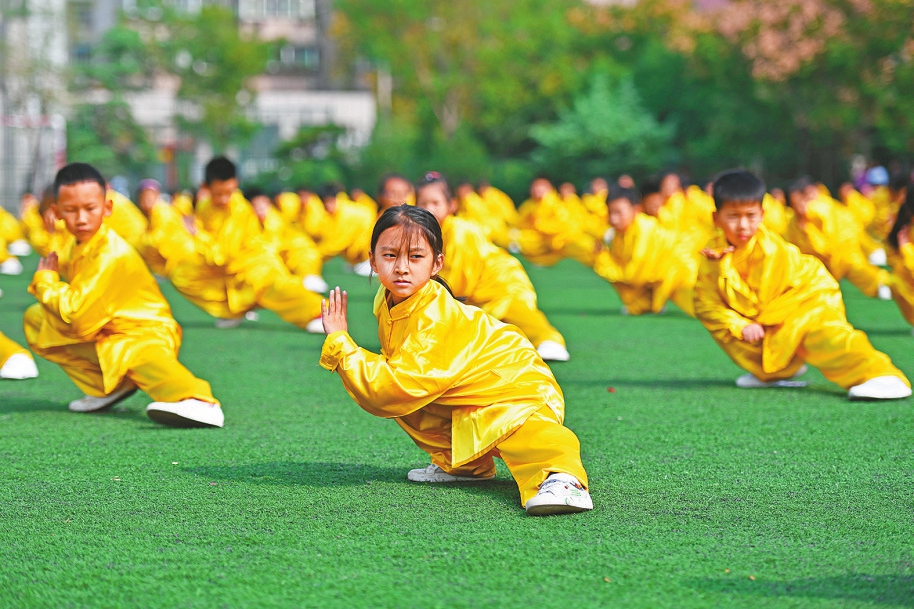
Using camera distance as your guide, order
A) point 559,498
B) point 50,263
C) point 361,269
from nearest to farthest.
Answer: point 559,498, point 50,263, point 361,269

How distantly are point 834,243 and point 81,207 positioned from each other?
27.0ft

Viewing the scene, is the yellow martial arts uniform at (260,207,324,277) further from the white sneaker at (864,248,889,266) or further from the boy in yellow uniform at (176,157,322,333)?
the white sneaker at (864,248,889,266)

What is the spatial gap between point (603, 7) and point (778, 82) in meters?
17.3

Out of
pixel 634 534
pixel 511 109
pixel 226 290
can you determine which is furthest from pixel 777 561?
pixel 511 109

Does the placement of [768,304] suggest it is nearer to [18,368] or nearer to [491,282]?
[491,282]

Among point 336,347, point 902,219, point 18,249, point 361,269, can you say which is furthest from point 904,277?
point 18,249

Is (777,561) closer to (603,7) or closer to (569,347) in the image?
(569,347)

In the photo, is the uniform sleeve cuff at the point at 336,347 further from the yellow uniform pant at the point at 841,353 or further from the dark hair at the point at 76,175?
the yellow uniform pant at the point at 841,353

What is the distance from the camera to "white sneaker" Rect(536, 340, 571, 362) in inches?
314

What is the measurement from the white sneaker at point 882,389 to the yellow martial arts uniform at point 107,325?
3212mm

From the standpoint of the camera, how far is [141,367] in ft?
18.8

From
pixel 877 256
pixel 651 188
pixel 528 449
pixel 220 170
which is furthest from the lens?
pixel 877 256

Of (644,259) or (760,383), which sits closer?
(760,383)

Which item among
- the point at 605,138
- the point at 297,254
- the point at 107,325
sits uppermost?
the point at 605,138
